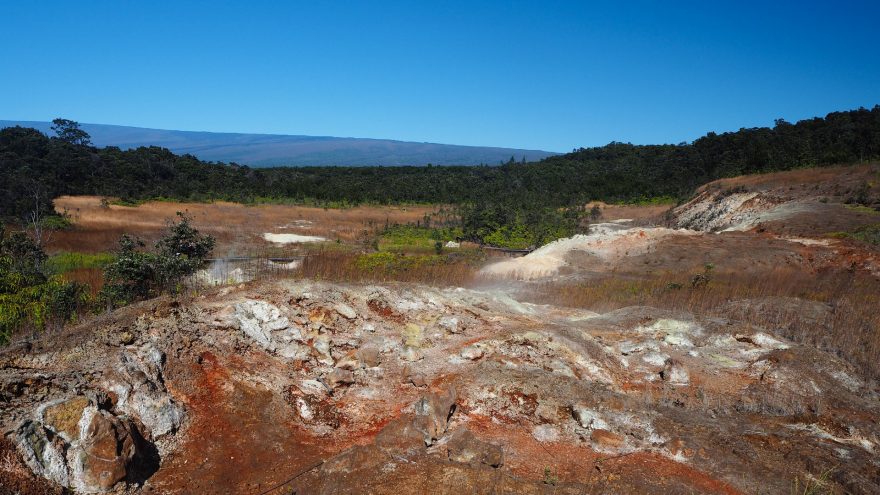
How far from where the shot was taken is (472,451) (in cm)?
519

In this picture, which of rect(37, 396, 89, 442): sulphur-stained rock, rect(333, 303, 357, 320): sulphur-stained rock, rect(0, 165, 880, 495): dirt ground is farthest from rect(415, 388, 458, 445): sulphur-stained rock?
rect(37, 396, 89, 442): sulphur-stained rock

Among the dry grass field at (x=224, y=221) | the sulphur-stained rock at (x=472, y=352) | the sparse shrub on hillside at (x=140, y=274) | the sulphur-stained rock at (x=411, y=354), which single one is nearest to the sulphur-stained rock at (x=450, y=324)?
the sulphur-stained rock at (x=472, y=352)

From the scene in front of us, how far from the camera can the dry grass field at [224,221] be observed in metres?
20.1

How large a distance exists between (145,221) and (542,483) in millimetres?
28009

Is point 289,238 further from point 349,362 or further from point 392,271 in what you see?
point 349,362

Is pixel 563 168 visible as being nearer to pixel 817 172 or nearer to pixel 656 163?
pixel 656 163

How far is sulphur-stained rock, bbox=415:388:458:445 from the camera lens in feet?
18.2

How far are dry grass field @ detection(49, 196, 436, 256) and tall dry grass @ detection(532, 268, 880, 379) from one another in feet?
42.3

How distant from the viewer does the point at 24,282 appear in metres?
7.70

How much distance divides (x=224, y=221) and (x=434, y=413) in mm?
25728

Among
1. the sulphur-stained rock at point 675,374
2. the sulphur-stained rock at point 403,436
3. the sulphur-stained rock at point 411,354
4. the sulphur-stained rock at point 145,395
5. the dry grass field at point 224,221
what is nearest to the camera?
the sulphur-stained rock at point 145,395

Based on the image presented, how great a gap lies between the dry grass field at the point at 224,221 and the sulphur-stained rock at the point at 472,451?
14974 millimetres

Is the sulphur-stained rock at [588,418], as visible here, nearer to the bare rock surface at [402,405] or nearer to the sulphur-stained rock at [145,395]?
the bare rock surface at [402,405]

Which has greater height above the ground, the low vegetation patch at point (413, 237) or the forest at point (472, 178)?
the forest at point (472, 178)
